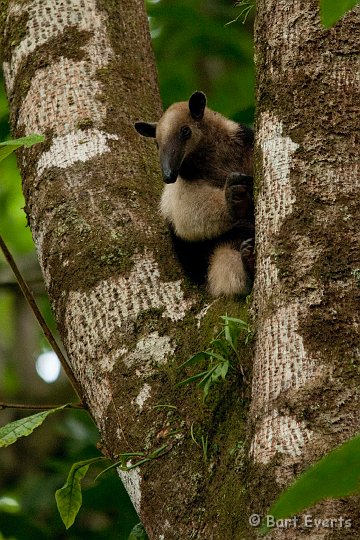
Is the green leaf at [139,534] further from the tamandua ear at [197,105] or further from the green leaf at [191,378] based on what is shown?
the tamandua ear at [197,105]

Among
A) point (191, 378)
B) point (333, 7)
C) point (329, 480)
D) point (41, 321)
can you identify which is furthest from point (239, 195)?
point (329, 480)

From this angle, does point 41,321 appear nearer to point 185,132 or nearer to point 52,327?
point 185,132

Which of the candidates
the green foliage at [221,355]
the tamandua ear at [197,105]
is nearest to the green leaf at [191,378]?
the green foliage at [221,355]

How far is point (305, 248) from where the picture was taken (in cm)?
284

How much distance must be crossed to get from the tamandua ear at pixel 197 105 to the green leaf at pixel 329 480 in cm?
394

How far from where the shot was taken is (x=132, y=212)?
154 inches

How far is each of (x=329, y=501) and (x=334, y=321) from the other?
61 centimetres

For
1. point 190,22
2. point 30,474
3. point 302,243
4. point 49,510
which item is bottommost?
point 30,474

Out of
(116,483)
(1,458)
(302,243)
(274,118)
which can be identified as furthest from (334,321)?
(1,458)

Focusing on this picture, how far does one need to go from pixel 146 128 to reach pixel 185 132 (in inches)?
25.1

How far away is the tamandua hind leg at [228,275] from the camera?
349cm

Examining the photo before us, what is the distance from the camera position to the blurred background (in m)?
5.78

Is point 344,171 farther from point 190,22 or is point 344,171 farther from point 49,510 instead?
point 190,22

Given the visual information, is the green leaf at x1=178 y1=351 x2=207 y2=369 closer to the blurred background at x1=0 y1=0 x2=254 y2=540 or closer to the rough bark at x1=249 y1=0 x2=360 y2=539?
the rough bark at x1=249 y1=0 x2=360 y2=539
